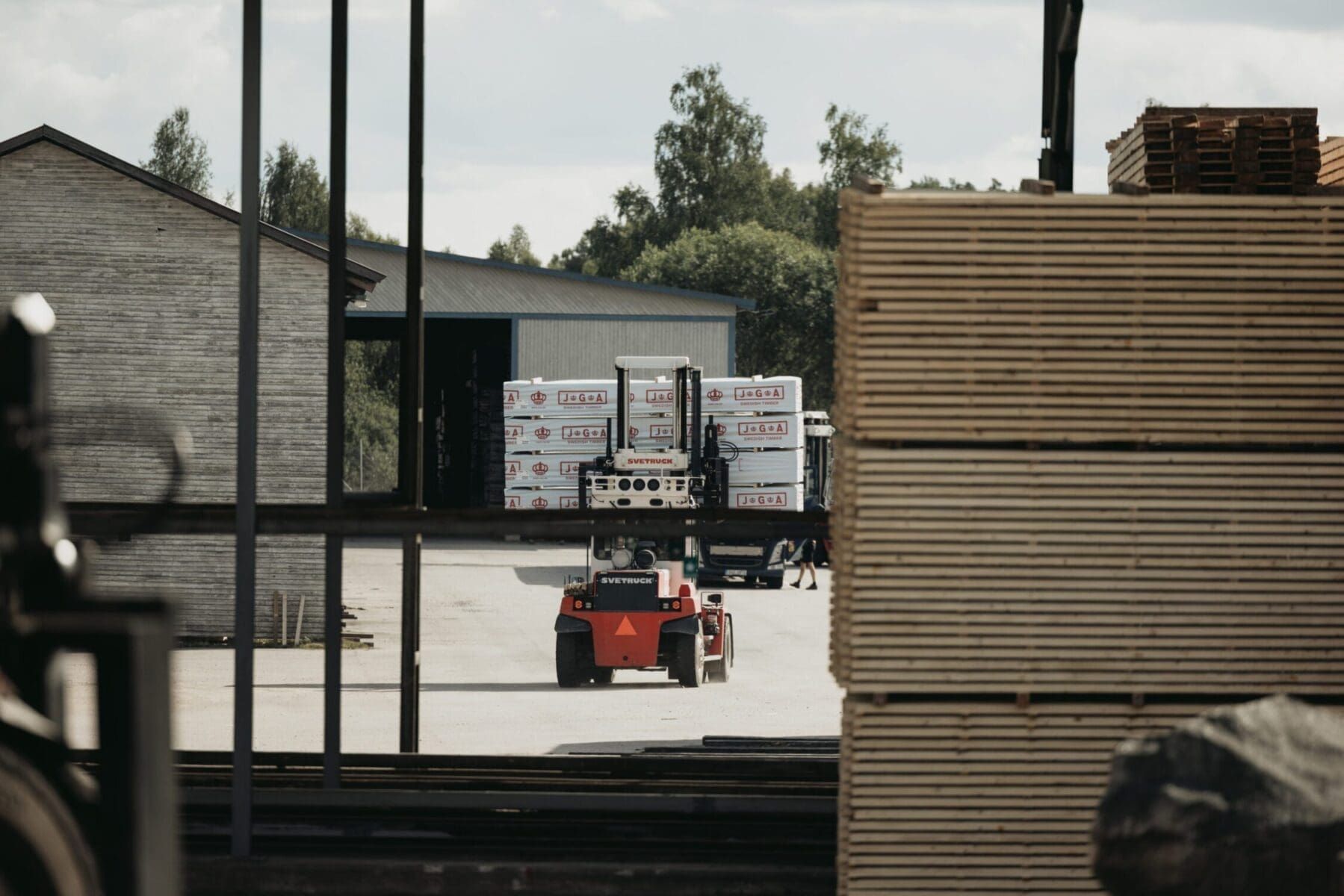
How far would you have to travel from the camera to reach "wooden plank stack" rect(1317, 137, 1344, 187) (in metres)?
8.54

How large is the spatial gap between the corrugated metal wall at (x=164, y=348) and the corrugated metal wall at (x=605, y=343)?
16478mm

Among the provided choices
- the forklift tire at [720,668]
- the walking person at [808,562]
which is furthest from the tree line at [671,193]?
the forklift tire at [720,668]

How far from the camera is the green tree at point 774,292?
186 ft

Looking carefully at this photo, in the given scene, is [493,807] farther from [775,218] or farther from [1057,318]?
[775,218]

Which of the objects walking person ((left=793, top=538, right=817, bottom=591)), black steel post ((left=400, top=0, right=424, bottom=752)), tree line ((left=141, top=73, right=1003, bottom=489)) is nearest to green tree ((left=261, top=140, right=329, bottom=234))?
tree line ((left=141, top=73, right=1003, bottom=489))

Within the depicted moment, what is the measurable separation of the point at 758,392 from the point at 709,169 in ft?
162

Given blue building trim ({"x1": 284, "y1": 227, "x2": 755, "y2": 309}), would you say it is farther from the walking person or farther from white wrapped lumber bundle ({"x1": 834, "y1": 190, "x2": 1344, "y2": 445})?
white wrapped lumber bundle ({"x1": 834, "y1": 190, "x2": 1344, "y2": 445})

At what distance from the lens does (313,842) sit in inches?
293

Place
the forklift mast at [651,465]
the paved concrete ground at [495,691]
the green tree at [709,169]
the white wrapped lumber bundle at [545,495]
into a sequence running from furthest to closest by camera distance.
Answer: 1. the green tree at [709,169]
2. the white wrapped lumber bundle at [545,495]
3. the forklift mast at [651,465]
4. the paved concrete ground at [495,691]

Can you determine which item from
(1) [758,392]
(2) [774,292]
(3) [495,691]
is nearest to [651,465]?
(3) [495,691]

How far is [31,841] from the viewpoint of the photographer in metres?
3.65

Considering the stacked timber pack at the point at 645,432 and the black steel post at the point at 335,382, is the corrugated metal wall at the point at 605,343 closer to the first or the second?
the stacked timber pack at the point at 645,432

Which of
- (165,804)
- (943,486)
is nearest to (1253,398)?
(943,486)

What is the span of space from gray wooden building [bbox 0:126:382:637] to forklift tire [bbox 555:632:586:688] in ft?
18.4
